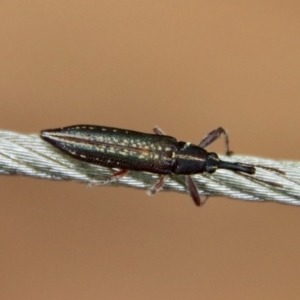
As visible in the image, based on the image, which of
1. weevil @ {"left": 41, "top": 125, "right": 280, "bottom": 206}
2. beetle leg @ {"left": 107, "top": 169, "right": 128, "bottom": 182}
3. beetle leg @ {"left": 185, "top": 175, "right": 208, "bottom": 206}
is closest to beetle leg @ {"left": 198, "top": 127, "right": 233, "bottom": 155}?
weevil @ {"left": 41, "top": 125, "right": 280, "bottom": 206}

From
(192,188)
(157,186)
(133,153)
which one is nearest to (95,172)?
(133,153)

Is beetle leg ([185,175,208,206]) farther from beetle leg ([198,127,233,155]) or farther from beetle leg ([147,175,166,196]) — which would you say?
beetle leg ([198,127,233,155])

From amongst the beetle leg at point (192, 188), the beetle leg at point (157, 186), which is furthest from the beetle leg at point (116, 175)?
the beetle leg at point (192, 188)

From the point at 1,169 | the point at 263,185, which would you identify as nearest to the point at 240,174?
the point at 263,185

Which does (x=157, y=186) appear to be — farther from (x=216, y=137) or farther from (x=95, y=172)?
(x=216, y=137)

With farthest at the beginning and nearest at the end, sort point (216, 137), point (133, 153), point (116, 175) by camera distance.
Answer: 1. point (216, 137)
2. point (133, 153)
3. point (116, 175)

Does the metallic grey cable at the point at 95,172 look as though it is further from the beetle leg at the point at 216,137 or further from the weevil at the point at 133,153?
the beetle leg at the point at 216,137

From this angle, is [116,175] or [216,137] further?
[216,137]
